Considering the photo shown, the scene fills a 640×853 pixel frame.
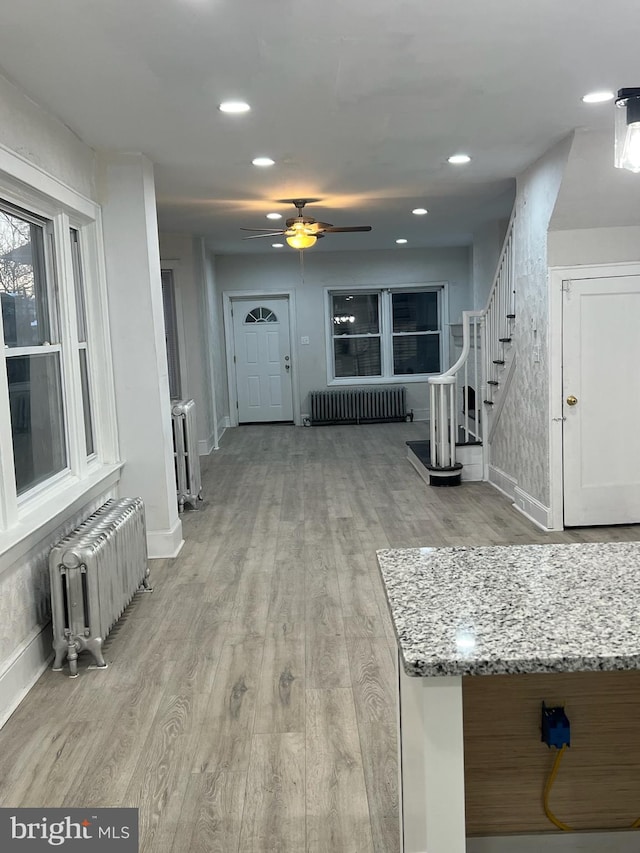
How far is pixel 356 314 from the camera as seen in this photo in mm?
12180

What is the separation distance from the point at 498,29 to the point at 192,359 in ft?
21.6

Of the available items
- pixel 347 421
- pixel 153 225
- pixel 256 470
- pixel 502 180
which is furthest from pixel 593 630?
pixel 347 421

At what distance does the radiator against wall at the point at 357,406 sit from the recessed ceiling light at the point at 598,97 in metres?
8.06

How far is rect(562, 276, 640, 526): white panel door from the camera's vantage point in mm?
5352

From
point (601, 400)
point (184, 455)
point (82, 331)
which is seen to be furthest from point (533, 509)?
point (82, 331)

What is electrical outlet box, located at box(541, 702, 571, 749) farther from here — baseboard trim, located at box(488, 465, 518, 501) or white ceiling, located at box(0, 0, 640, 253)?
baseboard trim, located at box(488, 465, 518, 501)

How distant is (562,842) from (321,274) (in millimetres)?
10569

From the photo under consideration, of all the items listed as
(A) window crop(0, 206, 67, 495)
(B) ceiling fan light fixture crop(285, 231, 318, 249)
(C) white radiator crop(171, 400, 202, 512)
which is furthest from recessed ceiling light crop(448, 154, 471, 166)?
(C) white radiator crop(171, 400, 202, 512)

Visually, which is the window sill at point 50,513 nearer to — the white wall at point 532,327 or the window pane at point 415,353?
the white wall at point 532,327

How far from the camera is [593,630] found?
4.98 feet

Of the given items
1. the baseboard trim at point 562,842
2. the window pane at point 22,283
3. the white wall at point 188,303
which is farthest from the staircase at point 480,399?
the baseboard trim at point 562,842

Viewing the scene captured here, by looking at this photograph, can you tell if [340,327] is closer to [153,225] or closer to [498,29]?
[153,225]

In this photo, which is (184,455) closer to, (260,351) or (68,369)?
(68,369)

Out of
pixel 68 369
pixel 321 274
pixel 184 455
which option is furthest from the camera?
pixel 321 274
